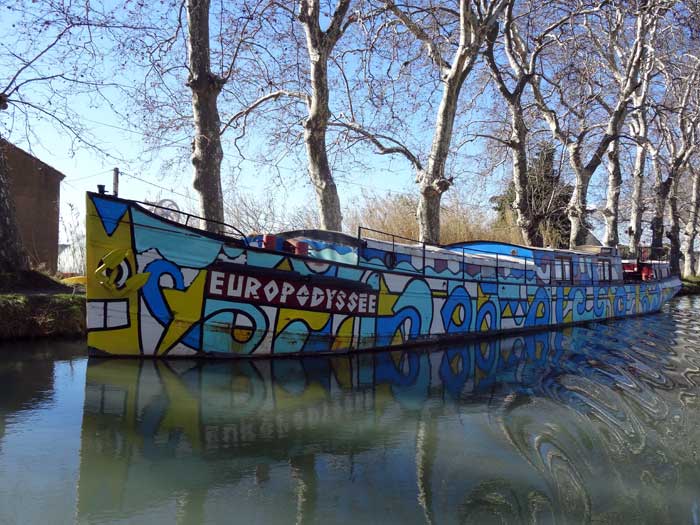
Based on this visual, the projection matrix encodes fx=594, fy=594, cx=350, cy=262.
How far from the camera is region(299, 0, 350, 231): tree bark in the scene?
12.4 metres

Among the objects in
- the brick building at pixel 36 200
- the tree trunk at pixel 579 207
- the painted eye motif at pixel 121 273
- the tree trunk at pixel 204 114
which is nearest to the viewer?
the painted eye motif at pixel 121 273

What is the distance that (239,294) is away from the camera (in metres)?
8.44

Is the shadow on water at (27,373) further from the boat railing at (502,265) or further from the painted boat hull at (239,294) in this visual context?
the boat railing at (502,265)

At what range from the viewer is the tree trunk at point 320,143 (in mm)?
12414

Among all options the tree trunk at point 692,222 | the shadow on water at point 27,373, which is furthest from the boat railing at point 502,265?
the tree trunk at point 692,222

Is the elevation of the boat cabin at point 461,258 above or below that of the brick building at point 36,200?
below

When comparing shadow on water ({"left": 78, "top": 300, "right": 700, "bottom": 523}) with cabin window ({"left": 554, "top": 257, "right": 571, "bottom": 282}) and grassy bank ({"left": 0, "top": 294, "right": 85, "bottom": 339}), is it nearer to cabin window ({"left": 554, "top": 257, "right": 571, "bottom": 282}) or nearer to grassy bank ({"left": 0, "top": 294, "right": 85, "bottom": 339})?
grassy bank ({"left": 0, "top": 294, "right": 85, "bottom": 339})

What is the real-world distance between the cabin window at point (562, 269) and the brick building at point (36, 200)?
1642 cm

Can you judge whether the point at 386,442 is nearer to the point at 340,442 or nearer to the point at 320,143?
the point at 340,442

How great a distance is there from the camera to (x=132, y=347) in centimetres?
820

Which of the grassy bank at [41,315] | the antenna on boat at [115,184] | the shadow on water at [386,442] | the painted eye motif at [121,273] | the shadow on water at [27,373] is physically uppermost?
the antenna on boat at [115,184]

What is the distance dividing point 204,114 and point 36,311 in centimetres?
470

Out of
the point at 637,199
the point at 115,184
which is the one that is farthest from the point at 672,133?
the point at 115,184

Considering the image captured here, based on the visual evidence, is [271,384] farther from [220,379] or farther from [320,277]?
[320,277]
